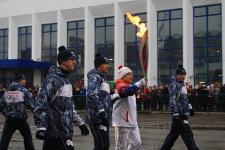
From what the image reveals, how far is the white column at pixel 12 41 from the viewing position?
159 feet

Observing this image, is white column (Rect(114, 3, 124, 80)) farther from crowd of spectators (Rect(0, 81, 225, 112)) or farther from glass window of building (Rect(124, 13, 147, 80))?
crowd of spectators (Rect(0, 81, 225, 112))

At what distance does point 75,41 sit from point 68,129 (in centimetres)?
3916

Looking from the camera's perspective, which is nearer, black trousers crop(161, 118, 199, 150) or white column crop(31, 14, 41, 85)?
black trousers crop(161, 118, 199, 150)

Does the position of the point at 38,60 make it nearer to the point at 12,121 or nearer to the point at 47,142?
the point at 12,121

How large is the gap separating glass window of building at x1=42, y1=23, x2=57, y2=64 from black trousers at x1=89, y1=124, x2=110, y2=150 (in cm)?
3880

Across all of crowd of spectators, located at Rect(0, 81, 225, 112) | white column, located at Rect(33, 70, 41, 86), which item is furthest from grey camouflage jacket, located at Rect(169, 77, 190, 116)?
white column, located at Rect(33, 70, 41, 86)

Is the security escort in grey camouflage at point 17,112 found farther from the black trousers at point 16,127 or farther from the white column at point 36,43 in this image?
the white column at point 36,43

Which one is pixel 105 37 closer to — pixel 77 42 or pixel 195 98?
pixel 77 42

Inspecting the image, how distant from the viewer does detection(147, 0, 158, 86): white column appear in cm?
3984

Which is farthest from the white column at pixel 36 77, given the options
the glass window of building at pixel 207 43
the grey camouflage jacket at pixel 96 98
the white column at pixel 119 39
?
the grey camouflage jacket at pixel 96 98

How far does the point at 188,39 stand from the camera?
3853 cm

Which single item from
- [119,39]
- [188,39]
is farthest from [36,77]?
[188,39]

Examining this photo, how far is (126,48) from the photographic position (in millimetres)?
42625

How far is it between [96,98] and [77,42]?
37302mm
